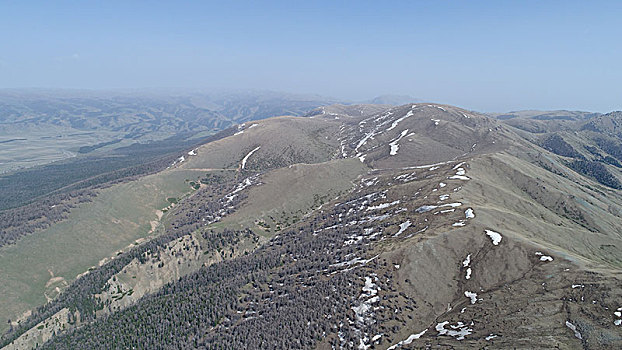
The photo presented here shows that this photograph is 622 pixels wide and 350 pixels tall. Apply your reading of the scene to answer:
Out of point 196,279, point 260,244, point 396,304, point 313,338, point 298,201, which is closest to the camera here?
point 313,338

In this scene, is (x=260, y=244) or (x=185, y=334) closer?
(x=185, y=334)

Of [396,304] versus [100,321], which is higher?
[396,304]

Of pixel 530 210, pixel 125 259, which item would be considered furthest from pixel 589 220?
pixel 125 259

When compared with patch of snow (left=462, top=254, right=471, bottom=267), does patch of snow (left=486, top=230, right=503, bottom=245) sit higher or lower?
higher

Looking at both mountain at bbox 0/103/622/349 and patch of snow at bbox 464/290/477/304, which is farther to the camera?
patch of snow at bbox 464/290/477/304

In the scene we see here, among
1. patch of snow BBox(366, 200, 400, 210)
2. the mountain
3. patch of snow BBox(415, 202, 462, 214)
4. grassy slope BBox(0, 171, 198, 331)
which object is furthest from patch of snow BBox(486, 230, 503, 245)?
grassy slope BBox(0, 171, 198, 331)

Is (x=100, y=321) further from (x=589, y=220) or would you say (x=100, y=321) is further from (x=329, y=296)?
(x=589, y=220)

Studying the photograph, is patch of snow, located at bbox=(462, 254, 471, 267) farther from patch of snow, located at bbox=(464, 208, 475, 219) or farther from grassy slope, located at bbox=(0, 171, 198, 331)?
grassy slope, located at bbox=(0, 171, 198, 331)
